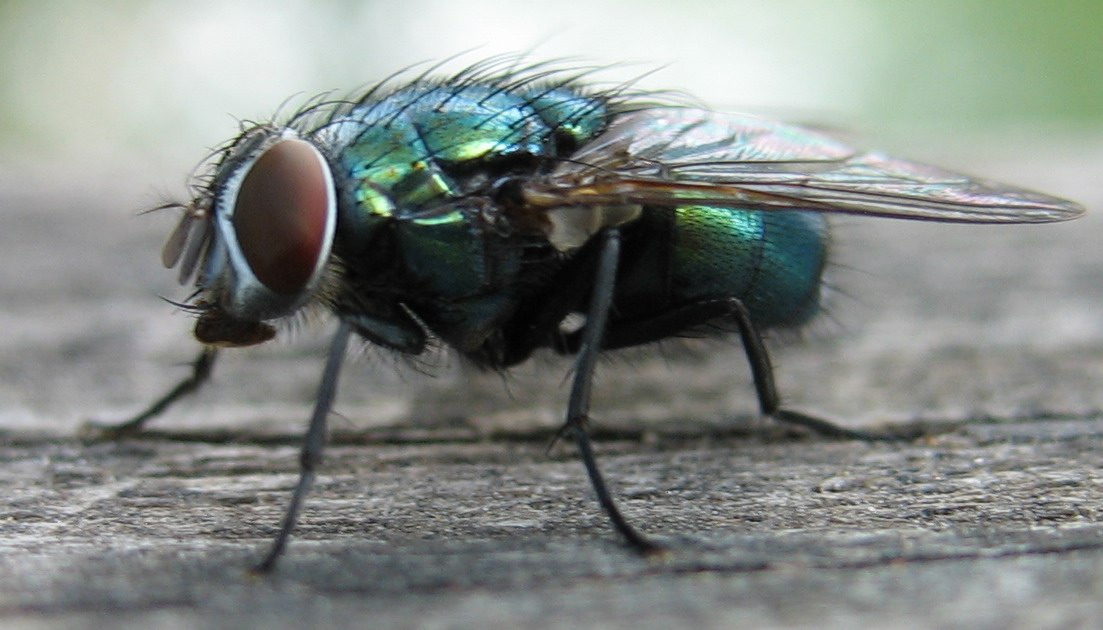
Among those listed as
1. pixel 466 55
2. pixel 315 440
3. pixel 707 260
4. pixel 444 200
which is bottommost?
pixel 315 440

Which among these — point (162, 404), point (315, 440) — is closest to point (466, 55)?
point (162, 404)

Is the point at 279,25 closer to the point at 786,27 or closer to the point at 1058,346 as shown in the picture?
the point at 786,27

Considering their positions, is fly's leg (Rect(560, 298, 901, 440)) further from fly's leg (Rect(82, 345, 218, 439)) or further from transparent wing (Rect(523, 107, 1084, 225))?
fly's leg (Rect(82, 345, 218, 439))

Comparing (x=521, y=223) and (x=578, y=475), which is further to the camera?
(x=521, y=223)

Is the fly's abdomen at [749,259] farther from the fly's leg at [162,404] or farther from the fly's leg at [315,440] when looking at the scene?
the fly's leg at [162,404]

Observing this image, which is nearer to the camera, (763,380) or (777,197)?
(777,197)

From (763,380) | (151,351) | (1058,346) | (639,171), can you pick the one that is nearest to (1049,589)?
(763,380)

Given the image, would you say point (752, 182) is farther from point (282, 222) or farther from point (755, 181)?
point (282, 222)
